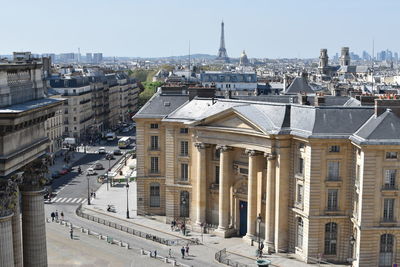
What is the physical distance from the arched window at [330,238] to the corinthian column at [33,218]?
119 feet

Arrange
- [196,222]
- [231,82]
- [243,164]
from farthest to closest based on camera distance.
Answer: [231,82] < [196,222] < [243,164]

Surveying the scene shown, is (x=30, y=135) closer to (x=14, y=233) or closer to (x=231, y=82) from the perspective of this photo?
(x=14, y=233)

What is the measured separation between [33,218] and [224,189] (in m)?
39.3

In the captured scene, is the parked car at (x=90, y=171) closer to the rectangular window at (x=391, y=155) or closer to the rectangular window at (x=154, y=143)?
the rectangular window at (x=154, y=143)

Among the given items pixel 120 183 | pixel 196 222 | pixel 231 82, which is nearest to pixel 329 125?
pixel 196 222

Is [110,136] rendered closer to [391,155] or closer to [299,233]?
[299,233]

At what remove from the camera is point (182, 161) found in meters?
80.4

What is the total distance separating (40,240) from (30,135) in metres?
6.73

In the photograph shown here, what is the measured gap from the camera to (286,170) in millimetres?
68250

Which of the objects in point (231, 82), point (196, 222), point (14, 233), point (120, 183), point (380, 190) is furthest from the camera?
point (231, 82)

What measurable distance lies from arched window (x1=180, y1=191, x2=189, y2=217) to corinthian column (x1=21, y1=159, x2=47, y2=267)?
43.6 meters

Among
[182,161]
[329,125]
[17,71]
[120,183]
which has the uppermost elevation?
[17,71]

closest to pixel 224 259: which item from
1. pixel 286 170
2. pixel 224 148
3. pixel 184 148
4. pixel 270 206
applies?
pixel 270 206

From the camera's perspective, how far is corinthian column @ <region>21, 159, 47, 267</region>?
37594 millimetres
